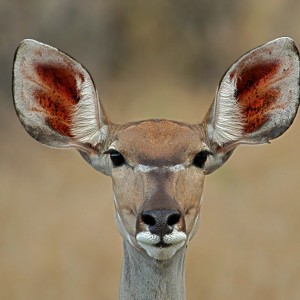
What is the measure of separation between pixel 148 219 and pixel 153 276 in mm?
439

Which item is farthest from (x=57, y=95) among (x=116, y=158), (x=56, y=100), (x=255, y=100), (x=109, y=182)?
(x=109, y=182)

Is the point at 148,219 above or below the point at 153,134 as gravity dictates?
below

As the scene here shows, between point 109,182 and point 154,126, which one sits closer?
point 154,126

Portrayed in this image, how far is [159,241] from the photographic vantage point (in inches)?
237

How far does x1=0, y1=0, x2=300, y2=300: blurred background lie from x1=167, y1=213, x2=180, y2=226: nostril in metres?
6.21

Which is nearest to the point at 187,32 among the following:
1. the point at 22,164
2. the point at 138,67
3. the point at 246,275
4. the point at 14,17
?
the point at 138,67

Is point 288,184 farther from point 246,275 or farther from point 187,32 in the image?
point 187,32

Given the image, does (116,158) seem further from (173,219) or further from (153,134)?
(173,219)

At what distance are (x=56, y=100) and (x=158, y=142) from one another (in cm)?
62

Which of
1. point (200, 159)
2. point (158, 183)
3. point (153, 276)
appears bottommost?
point (153, 276)

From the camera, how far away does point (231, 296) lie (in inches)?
490

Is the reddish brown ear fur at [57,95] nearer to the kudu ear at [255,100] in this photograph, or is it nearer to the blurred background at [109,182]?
the kudu ear at [255,100]

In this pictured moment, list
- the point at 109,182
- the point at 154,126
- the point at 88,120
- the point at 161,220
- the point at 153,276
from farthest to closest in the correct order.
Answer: the point at 109,182
the point at 88,120
the point at 154,126
the point at 153,276
the point at 161,220

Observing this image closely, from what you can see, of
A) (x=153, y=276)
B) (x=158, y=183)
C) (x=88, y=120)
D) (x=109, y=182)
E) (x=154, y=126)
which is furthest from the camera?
(x=109, y=182)
